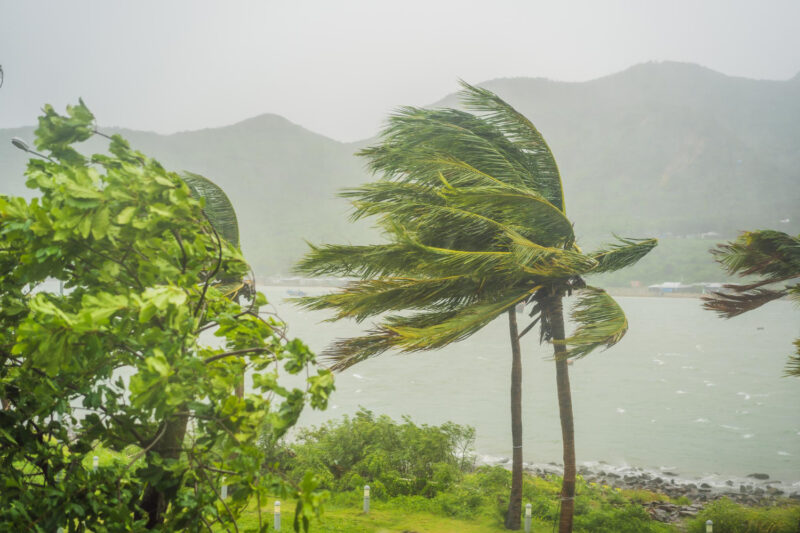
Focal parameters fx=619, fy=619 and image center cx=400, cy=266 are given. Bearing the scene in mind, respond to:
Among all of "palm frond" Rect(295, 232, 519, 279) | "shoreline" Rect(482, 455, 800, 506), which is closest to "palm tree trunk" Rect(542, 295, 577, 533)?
"palm frond" Rect(295, 232, 519, 279)

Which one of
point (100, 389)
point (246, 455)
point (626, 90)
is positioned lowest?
point (246, 455)

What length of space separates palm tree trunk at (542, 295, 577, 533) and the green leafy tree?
20.0 feet

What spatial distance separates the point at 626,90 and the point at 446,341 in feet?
561

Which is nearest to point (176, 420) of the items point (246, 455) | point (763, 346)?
point (246, 455)

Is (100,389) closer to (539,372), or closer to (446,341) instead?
(446,341)

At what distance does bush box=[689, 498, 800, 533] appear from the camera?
398 inches

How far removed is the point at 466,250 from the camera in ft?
30.0

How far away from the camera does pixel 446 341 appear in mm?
7699

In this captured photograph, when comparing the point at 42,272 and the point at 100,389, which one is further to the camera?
the point at 100,389

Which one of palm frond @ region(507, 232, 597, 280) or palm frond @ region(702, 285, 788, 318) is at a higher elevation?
palm frond @ region(507, 232, 597, 280)

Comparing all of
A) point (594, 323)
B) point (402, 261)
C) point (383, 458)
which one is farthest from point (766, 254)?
point (383, 458)

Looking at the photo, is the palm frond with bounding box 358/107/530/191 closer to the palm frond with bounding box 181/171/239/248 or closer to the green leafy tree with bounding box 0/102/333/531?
the palm frond with bounding box 181/171/239/248

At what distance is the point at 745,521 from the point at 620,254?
5508 millimetres

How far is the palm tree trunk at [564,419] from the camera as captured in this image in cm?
876
